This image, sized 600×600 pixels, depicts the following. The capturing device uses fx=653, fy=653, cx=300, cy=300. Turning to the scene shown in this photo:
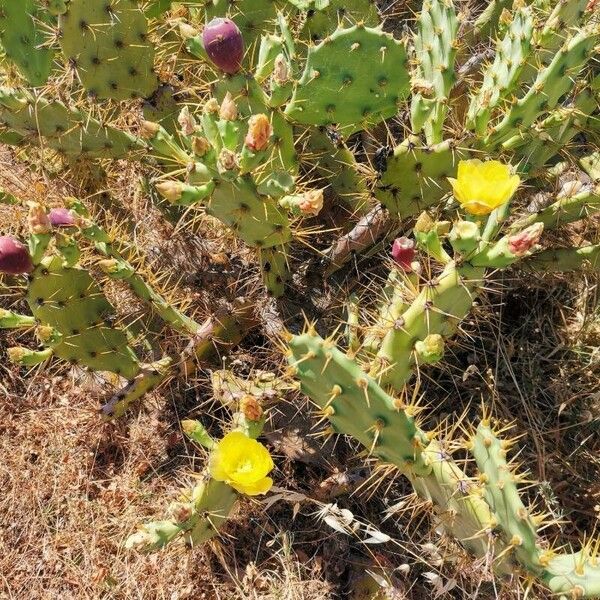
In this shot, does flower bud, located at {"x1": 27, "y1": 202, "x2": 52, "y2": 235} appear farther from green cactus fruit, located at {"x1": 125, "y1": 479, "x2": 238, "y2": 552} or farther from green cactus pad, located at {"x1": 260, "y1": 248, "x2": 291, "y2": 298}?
green cactus fruit, located at {"x1": 125, "y1": 479, "x2": 238, "y2": 552}

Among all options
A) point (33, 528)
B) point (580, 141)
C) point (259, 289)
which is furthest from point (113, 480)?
point (580, 141)

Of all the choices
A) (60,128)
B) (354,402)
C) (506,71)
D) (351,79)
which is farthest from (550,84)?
(60,128)

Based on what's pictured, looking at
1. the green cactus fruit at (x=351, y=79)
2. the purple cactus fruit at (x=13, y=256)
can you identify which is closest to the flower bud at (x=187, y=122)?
the green cactus fruit at (x=351, y=79)

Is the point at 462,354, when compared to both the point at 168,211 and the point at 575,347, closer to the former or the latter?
the point at 575,347

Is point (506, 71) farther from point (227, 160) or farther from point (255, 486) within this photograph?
point (255, 486)

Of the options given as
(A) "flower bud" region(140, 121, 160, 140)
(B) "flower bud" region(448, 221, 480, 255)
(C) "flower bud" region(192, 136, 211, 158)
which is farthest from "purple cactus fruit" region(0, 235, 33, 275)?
A: (B) "flower bud" region(448, 221, 480, 255)

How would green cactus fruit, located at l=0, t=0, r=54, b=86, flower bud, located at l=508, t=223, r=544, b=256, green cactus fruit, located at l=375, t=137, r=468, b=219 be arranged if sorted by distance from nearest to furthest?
flower bud, located at l=508, t=223, r=544, b=256 → green cactus fruit, located at l=375, t=137, r=468, b=219 → green cactus fruit, located at l=0, t=0, r=54, b=86

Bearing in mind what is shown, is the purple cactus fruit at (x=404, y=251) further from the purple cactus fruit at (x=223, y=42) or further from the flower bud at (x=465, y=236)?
the purple cactus fruit at (x=223, y=42)
